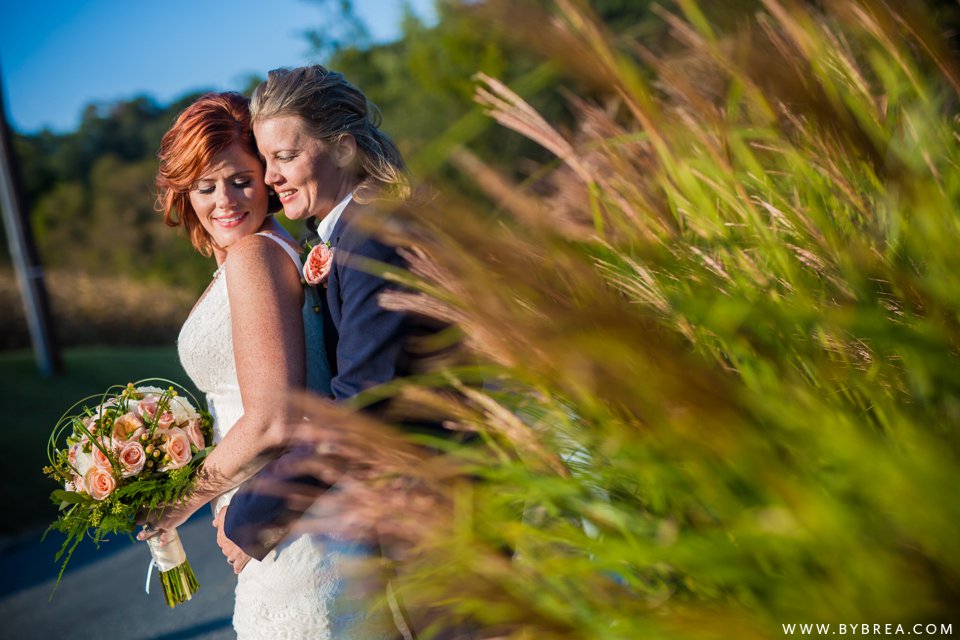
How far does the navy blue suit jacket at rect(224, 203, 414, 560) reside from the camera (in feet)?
6.11

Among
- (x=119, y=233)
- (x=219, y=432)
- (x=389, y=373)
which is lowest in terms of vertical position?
(x=119, y=233)

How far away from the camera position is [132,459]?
2.32m

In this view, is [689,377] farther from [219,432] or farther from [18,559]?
[18,559]

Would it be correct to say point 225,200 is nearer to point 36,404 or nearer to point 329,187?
point 329,187

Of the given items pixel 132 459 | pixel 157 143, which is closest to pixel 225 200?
pixel 132 459

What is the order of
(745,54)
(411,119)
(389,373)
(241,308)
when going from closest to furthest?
(745,54) < (389,373) < (241,308) < (411,119)

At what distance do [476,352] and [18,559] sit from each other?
601cm

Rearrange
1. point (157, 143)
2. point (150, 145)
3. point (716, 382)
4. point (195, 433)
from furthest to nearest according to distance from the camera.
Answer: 1. point (150, 145)
2. point (157, 143)
3. point (195, 433)
4. point (716, 382)

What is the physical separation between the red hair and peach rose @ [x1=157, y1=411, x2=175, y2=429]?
2.40ft

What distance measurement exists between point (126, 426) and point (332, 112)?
1.16m

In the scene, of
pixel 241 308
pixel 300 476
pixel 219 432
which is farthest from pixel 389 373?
pixel 219 432

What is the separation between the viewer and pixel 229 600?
481 cm

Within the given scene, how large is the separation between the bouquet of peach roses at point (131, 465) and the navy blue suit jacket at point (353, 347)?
41 cm

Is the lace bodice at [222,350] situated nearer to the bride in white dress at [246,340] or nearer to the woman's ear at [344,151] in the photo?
the bride in white dress at [246,340]
